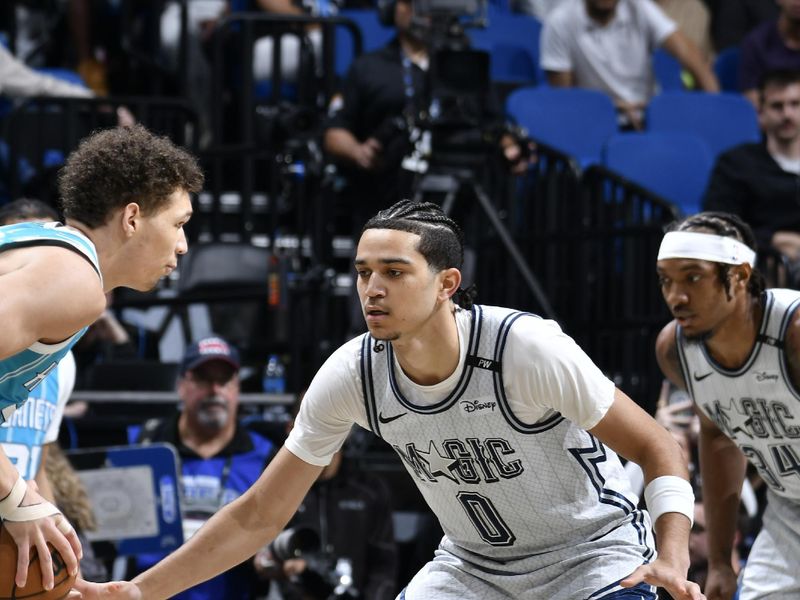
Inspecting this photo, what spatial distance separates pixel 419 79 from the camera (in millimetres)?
8766

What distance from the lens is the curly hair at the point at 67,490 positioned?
6.39 m

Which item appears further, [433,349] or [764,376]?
Result: [764,376]

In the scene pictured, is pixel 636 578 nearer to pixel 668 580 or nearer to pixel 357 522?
pixel 668 580

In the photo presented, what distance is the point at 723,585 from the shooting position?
5133mm

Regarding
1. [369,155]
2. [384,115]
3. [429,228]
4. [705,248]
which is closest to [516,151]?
[369,155]

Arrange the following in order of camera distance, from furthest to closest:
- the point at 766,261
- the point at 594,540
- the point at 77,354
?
the point at 77,354 < the point at 766,261 < the point at 594,540

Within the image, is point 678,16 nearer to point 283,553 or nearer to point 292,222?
point 292,222

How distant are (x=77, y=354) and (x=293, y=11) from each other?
10.9 feet

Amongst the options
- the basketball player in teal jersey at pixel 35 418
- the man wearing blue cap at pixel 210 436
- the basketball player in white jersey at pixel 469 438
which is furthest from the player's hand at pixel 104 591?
the man wearing blue cap at pixel 210 436

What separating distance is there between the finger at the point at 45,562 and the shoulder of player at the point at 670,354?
2.63m

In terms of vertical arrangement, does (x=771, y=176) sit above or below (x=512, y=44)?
below

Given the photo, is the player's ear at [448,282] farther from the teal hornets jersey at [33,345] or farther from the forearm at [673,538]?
the teal hornets jersey at [33,345]

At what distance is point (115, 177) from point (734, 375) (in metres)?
2.45

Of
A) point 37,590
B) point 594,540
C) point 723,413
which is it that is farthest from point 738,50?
point 37,590
